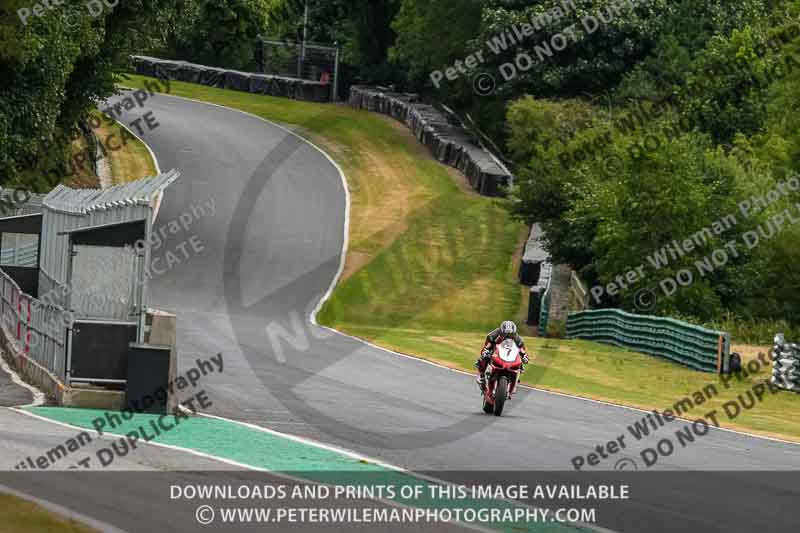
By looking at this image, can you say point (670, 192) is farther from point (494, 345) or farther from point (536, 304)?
point (494, 345)

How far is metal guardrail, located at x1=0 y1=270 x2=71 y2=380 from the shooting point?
18.6 metres

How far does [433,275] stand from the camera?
1822 inches

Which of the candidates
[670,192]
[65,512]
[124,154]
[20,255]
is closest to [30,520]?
[65,512]

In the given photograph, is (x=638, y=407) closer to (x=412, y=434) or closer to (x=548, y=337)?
(x=412, y=434)

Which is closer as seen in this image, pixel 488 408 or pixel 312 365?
pixel 488 408

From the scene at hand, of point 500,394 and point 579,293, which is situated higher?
point 579,293

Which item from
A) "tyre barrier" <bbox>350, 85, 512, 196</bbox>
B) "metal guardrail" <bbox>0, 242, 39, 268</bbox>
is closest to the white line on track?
"metal guardrail" <bbox>0, 242, 39, 268</bbox>

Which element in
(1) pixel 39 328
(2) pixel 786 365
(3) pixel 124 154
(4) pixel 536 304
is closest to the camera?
(1) pixel 39 328

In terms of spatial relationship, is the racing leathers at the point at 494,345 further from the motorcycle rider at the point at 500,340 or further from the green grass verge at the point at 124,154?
the green grass verge at the point at 124,154

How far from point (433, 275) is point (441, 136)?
18493mm

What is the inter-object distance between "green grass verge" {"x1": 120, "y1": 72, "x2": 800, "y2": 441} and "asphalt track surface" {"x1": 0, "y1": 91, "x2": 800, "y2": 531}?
4.47 feet

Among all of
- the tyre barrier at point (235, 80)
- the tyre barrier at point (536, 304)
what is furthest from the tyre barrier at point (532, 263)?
the tyre barrier at point (235, 80)

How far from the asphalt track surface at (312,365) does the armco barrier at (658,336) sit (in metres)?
7.77

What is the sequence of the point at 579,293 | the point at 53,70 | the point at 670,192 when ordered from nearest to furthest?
the point at 53,70
the point at 670,192
the point at 579,293
